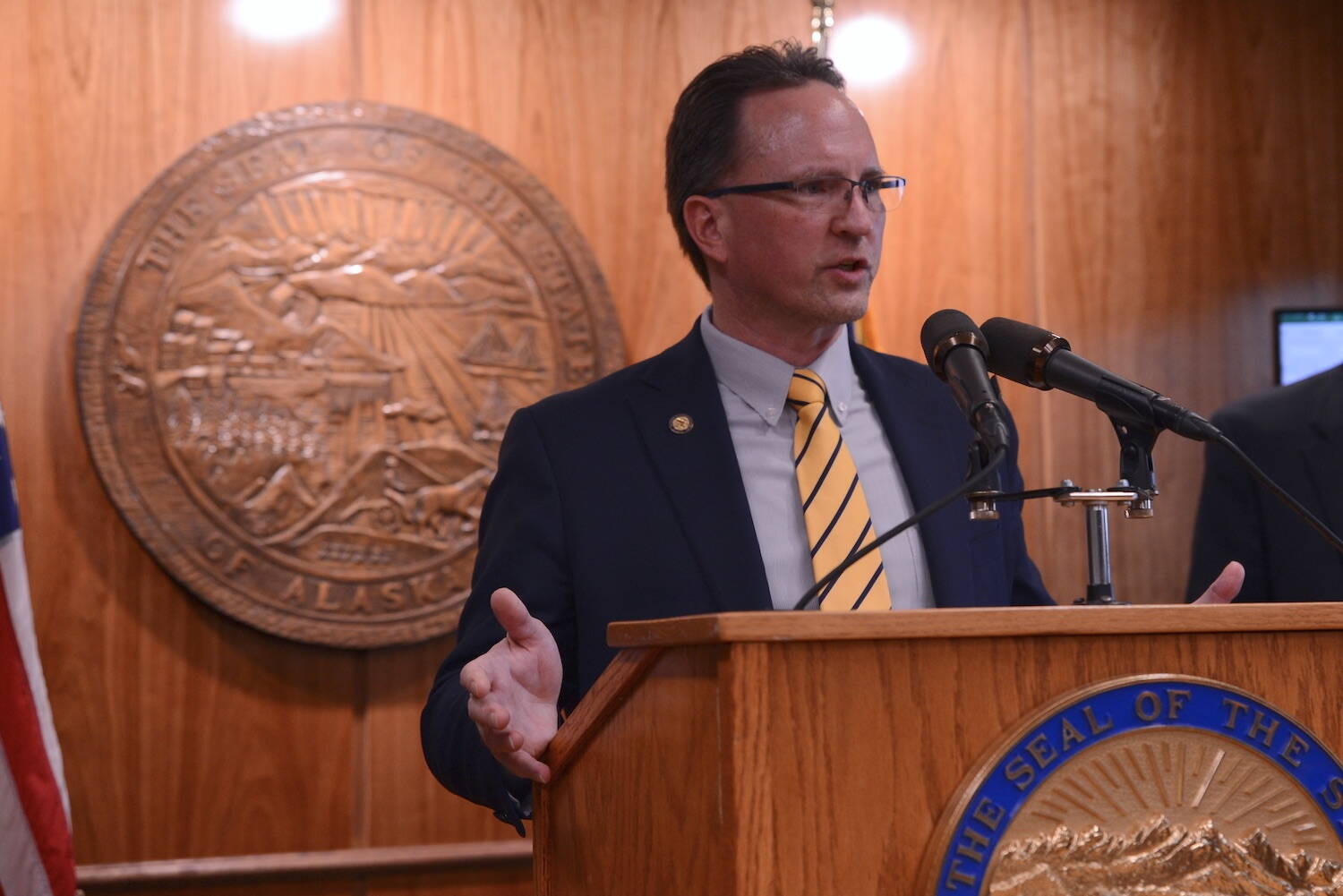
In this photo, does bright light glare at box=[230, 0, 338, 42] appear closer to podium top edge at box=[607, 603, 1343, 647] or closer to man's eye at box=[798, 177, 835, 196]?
man's eye at box=[798, 177, 835, 196]

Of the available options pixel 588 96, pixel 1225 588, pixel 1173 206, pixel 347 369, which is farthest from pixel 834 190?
pixel 1173 206

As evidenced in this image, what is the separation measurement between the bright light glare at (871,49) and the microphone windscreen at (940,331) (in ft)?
8.24

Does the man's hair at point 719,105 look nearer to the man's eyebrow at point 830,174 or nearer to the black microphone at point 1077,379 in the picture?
the man's eyebrow at point 830,174

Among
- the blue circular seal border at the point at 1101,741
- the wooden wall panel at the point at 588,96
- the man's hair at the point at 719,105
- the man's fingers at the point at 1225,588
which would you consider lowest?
the blue circular seal border at the point at 1101,741

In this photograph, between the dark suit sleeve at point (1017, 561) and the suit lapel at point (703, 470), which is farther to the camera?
the dark suit sleeve at point (1017, 561)

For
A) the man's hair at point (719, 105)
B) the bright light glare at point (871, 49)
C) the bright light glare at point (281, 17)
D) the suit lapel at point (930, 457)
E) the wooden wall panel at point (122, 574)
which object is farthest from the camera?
the bright light glare at point (871, 49)

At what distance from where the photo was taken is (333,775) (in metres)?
3.20

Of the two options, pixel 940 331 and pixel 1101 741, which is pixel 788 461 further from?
pixel 1101 741

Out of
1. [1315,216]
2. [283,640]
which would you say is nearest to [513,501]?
[283,640]

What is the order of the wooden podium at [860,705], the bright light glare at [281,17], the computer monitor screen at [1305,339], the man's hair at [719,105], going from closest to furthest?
the wooden podium at [860,705]
the man's hair at [719,105]
the bright light glare at [281,17]
the computer monitor screen at [1305,339]

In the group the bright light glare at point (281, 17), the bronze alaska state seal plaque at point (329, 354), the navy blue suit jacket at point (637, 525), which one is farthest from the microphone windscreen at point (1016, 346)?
the bright light glare at point (281, 17)

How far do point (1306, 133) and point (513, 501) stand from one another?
3.07 m

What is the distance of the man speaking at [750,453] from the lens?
1.68 metres

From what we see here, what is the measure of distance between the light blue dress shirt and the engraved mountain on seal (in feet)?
2.36
